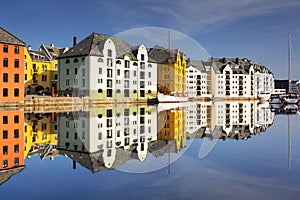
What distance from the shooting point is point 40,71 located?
52.6m

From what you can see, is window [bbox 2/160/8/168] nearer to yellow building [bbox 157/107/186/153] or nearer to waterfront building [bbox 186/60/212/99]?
yellow building [bbox 157/107/186/153]

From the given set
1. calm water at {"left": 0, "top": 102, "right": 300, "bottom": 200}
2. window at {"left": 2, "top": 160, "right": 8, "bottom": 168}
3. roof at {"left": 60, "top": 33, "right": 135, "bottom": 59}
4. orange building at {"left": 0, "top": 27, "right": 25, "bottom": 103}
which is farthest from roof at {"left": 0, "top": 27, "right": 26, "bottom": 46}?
window at {"left": 2, "top": 160, "right": 8, "bottom": 168}

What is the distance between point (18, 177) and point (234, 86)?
88.5 meters

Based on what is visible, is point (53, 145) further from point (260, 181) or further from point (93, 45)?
point (93, 45)

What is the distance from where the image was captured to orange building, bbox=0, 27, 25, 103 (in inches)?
1200

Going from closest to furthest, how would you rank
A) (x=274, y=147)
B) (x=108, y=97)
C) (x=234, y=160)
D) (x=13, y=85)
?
(x=234, y=160), (x=274, y=147), (x=13, y=85), (x=108, y=97)

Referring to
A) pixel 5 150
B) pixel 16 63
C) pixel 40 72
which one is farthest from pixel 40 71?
pixel 5 150

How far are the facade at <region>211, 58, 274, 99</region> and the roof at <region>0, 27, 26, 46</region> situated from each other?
58095mm

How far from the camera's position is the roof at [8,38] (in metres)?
31.4

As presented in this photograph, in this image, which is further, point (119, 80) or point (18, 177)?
point (119, 80)

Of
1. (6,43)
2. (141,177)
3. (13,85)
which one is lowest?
(141,177)

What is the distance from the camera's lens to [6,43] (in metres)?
31.4

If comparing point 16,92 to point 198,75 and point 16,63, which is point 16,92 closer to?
point 16,63

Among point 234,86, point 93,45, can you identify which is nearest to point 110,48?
point 93,45
